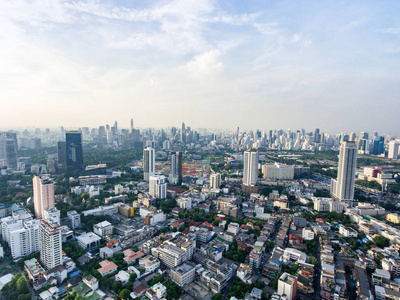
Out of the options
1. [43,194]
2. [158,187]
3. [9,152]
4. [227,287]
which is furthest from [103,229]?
[9,152]

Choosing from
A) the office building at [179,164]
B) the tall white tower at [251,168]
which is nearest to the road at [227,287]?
the tall white tower at [251,168]

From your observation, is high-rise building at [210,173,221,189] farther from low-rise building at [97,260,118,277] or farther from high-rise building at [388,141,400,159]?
high-rise building at [388,141,400,159]

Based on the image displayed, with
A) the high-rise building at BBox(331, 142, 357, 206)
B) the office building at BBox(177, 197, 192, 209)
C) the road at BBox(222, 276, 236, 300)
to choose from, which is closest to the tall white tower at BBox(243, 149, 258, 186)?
the high-rise building at BBox(331, 142, 357, 206)

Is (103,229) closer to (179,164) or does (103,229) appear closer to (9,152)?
(179,164)

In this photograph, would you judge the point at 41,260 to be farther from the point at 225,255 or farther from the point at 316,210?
the point at 316,210

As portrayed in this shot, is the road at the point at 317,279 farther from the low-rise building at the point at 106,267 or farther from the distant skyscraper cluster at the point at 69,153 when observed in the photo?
the distant skyscraper cluster at the point at 69,153

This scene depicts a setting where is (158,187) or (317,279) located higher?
(158,187)
